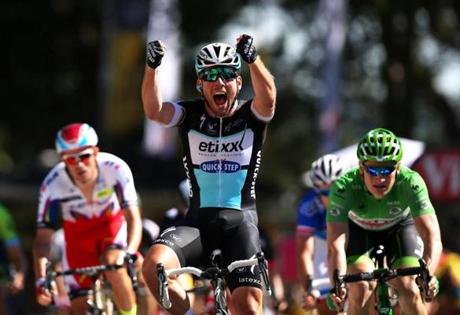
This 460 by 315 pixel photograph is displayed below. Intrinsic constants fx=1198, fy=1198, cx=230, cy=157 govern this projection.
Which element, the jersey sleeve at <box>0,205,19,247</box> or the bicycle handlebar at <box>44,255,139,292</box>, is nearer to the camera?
the bicycle handlebar at <box>44,255,139,292</box>

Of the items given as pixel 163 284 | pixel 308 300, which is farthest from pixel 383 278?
pixel 308 300

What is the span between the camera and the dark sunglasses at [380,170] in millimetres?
9789

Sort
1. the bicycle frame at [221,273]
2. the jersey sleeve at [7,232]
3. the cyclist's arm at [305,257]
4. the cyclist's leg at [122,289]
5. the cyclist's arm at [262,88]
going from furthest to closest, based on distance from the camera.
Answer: the jersey sleeve at [7,232] < the cyclist's arm at [305,257] < the cyclist's leg at [122,289] < the cyclist's arm at [262,88] < the bicycle frame at [221,273]

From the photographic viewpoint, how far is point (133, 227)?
36.3ft

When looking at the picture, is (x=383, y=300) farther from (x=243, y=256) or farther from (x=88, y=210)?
(x=88, y=210)

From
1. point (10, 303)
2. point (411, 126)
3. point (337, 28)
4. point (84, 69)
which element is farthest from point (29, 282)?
point (84, 69)

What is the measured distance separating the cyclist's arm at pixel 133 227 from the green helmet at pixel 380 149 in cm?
234

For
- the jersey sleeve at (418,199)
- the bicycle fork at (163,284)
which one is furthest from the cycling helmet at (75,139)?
the jersey sleeve at (418,199)

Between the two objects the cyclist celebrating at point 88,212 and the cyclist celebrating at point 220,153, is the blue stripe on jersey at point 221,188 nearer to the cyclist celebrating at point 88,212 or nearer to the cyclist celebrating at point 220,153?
the cyclist celebrating at point 220,153

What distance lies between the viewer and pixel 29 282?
22.7 metres

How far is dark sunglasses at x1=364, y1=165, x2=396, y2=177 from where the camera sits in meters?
9.79

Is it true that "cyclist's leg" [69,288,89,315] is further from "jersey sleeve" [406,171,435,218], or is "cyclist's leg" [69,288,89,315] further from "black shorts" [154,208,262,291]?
"jersey sleeve" [406,171,435,218]

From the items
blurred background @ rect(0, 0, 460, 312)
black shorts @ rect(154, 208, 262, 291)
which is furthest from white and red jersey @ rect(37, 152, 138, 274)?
blurred background @ rect(0, 0, 460, 312)

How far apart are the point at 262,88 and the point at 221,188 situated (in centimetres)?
88
